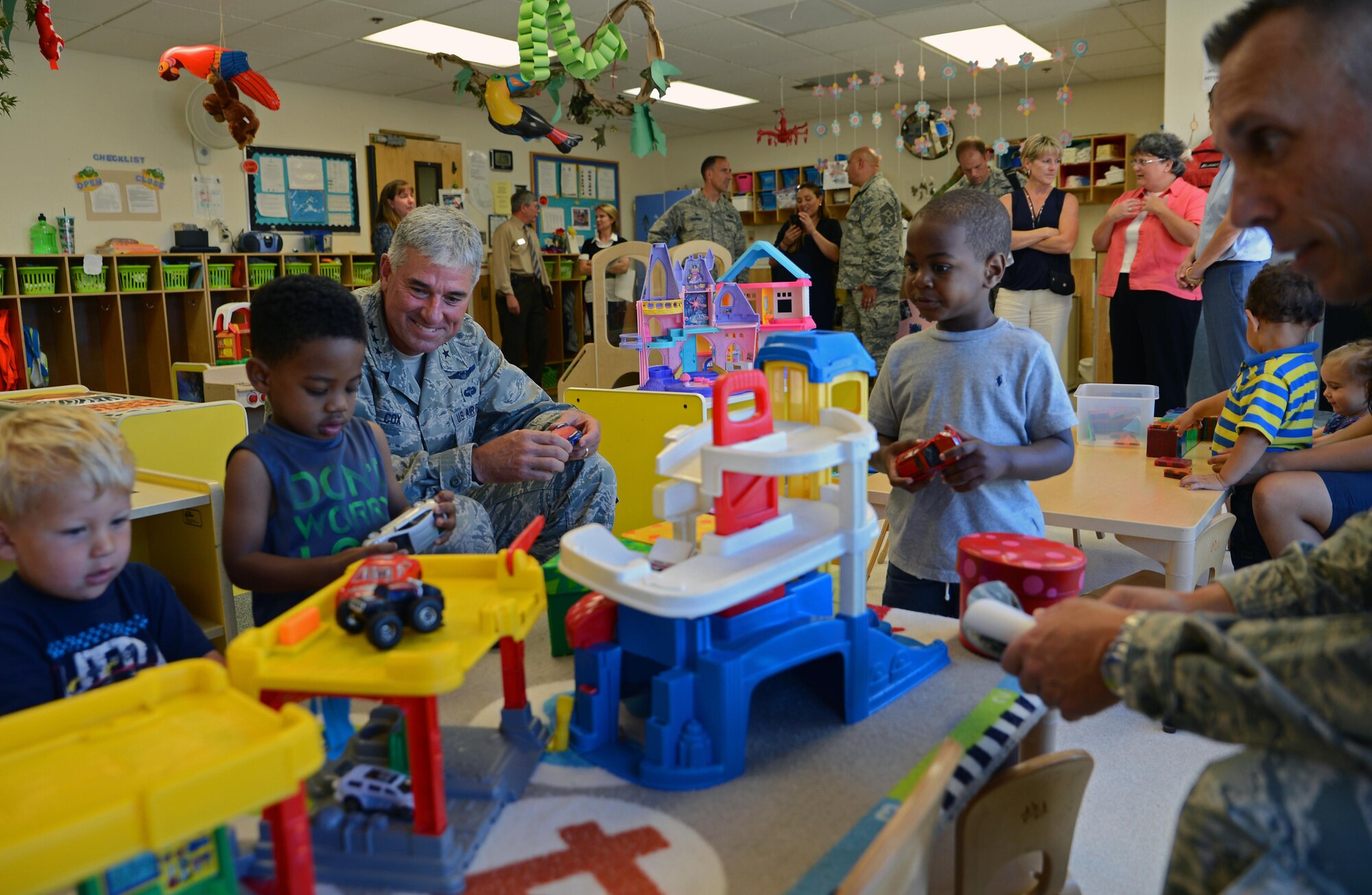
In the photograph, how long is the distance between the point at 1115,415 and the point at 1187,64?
3208mm

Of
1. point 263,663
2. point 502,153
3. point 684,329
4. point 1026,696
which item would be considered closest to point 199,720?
point 263,663

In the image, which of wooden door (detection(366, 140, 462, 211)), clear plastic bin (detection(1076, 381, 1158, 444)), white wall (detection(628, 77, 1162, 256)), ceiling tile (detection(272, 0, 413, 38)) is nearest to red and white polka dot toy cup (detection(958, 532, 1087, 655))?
clear plastic bin (detection(1076, 381, 1158, 444))

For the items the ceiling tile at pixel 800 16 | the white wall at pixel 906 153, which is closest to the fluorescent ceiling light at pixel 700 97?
the white wall at pixel 906 153

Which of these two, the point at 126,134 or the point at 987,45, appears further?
the point at 987,45

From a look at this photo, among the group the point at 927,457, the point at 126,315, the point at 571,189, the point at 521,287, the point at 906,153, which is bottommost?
the point at 927,457

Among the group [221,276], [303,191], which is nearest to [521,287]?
[303,191]

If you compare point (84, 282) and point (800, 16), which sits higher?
point (800, 16)

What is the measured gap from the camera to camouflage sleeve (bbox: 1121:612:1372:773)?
0.69m

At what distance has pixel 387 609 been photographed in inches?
34.3

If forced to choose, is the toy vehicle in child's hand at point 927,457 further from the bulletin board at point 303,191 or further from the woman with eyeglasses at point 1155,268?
the bulletin board at point 303,191

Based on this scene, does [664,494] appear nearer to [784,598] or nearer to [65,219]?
[784,598]

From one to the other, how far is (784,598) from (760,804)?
23 cm

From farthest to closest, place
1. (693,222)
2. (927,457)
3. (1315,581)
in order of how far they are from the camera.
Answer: (693,222)
(927,457)
(1315,581)

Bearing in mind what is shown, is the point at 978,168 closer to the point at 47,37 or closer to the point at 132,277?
the point at 47,37
